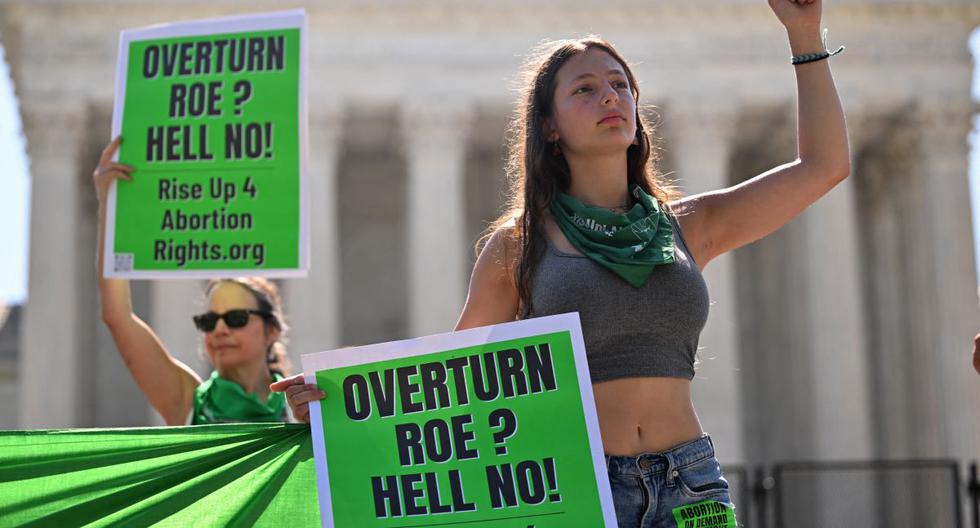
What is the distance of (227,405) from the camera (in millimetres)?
7004

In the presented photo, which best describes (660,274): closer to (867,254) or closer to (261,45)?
(261,45)

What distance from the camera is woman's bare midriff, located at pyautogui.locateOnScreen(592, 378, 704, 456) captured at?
429 centimetres

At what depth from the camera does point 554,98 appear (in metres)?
4.78

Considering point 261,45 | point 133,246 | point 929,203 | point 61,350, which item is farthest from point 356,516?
point 929,203

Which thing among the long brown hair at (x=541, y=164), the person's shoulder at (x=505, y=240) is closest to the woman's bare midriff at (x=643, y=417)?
the long brown hair at (x=541, y=164)

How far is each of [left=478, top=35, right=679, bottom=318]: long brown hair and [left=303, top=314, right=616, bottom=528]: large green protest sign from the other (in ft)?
0.88

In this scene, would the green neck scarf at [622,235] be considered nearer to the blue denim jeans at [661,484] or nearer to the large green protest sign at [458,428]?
the large green protest sign at [458,428]

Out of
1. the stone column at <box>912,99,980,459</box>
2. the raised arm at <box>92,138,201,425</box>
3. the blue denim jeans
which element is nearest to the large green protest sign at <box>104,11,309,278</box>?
the raised arm at <box>92,138,201,425</box>

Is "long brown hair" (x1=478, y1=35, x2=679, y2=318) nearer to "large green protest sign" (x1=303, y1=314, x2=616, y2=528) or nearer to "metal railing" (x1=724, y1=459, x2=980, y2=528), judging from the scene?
A: "large green protest sign" (x1=303, y1=314, x2=616, y2=528)

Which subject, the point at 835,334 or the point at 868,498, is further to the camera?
the point at 835,334

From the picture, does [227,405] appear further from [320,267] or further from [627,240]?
[320,267]

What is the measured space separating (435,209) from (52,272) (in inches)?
384

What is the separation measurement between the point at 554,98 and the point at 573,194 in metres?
0.34

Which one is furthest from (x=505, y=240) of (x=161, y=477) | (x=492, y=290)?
(x=161, y=477)
